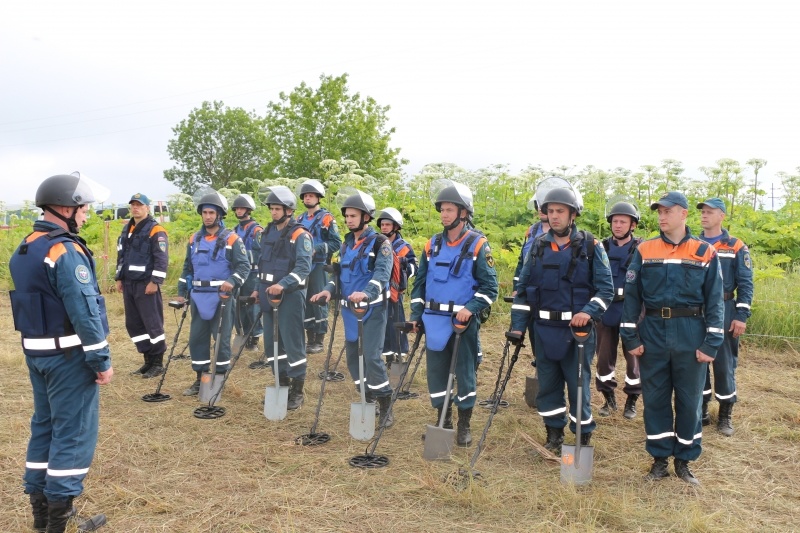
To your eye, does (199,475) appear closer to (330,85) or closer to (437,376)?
(437,376)

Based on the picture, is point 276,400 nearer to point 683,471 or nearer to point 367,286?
point 367,286

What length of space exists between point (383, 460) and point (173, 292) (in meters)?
10.3

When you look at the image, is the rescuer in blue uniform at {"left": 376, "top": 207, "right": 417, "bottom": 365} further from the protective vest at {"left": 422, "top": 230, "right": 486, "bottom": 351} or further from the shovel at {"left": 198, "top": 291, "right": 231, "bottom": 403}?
the protective vest at {"left": 422, "top": 230, "right": 486, "bottom": 351}

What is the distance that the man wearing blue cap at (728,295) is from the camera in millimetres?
5855

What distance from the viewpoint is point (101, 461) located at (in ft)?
16.6

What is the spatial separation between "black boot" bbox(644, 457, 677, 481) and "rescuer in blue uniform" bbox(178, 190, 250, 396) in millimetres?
4573

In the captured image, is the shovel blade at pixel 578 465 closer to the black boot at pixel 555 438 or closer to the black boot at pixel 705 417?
the black boot at pixel 555 438

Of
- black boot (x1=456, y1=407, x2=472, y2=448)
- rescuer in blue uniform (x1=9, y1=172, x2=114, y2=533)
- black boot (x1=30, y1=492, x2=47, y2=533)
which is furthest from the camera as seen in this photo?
black boot (x1=456, y1=407, x2=472, y2=448)

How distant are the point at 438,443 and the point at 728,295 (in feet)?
10.9

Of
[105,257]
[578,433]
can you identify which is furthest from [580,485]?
[105,257]

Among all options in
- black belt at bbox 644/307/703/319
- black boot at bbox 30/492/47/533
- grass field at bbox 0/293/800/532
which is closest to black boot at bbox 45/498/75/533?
black boot at bbox 30/492/47/533

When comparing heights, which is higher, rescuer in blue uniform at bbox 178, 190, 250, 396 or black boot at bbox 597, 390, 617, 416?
rescuer in blue uniform at bbox 178, 190, 250, 396

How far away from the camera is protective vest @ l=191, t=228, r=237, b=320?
22.2 feet

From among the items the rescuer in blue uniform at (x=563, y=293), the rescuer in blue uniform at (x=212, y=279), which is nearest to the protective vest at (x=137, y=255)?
the rescuer in blue uniform at (x=212, y=279)
